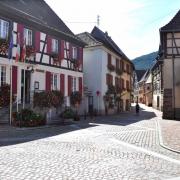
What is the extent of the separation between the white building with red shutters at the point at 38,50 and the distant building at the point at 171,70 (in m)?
7.73

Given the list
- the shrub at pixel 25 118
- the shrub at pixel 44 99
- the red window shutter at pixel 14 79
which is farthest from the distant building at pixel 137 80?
the shrub at pixel 25 118

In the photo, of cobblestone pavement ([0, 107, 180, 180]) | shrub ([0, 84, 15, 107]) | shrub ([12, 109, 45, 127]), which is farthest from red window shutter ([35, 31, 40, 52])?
cobblestone pavement ([0, 107, 180, 180])

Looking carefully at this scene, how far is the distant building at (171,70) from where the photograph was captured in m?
31.7

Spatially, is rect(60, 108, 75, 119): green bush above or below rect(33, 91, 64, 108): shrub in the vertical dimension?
below

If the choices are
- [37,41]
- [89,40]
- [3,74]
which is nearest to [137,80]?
[89,40]

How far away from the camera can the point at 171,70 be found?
3180 cm

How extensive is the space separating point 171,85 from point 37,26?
1329cm

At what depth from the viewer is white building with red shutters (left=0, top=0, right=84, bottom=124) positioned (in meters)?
22.6

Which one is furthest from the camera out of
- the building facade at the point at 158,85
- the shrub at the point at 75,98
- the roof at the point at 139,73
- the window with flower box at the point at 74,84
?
the roof at the point at 139,73

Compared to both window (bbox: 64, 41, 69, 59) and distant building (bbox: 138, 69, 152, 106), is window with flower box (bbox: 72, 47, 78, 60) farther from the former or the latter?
distant building (bbox: 138, 69, 152, 106)

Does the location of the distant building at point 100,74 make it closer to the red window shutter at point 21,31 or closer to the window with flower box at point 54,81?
the window with flower box at point 54,81

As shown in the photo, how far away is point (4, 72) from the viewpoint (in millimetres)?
22516

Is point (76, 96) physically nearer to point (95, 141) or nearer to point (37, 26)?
point (37, 26)

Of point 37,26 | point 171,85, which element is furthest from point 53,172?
point 171,85
